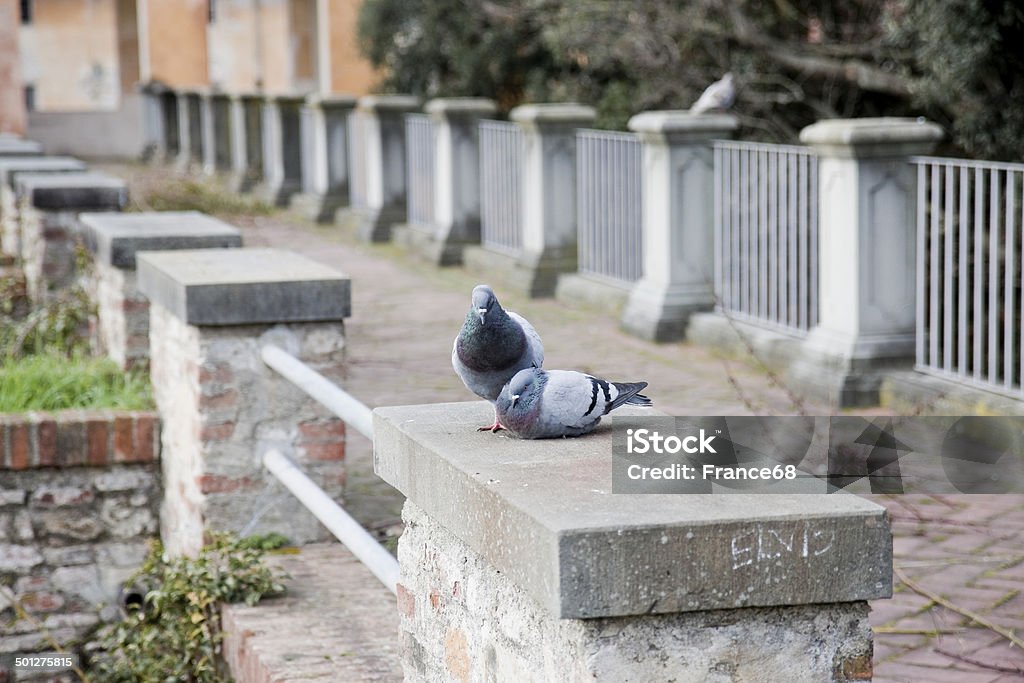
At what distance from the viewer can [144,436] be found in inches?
221

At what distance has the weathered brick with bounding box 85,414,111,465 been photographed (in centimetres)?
557

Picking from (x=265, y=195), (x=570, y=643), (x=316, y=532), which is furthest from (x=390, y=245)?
(x=570, y=643)

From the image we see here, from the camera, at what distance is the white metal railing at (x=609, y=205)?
1072cm

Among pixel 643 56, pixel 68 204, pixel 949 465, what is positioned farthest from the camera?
pixel 643 56

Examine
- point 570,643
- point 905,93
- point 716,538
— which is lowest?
point 570,643

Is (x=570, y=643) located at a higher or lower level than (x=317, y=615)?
higher

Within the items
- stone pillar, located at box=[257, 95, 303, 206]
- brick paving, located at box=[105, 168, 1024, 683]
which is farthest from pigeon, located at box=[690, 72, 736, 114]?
stone pillar, located at box=[257, 95, 303, 206]

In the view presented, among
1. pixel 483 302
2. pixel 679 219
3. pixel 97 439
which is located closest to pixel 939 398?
pixel 679 219

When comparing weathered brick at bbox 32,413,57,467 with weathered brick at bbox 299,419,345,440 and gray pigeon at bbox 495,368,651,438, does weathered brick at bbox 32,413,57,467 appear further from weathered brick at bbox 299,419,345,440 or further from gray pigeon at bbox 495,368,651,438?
gray pigeon at bbox 495,368,651,438

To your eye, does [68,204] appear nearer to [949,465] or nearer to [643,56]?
[949,465]

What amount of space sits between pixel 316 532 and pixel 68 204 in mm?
4345

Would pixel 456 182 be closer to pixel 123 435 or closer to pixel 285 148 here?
pixel 285 148

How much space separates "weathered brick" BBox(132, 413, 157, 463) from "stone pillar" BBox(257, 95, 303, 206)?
13.9m

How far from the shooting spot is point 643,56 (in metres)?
13.6
